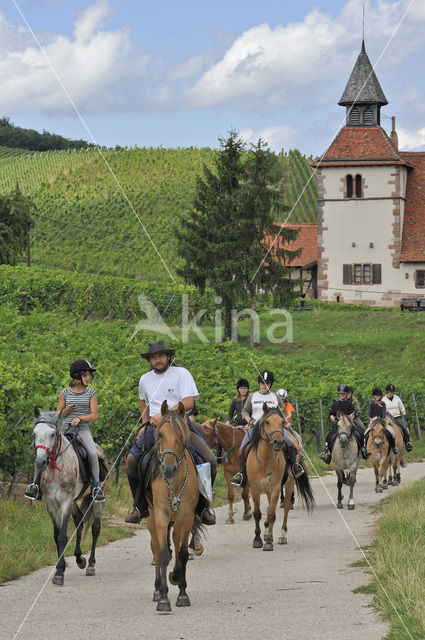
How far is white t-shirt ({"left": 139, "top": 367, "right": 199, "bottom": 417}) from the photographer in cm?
1016

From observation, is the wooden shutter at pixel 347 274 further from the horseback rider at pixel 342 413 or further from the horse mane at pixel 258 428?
the horse mane at pixel 258 428

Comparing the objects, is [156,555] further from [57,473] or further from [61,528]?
Answer: [57,473]

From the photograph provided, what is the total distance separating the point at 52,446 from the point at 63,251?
82797 millimetres

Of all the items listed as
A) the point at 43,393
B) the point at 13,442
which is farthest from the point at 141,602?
the point at 43,393

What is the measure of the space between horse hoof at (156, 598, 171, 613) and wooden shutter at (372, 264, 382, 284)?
182 feet

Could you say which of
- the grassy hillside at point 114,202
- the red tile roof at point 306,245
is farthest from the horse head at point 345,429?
the grassy hillside at point 114,202

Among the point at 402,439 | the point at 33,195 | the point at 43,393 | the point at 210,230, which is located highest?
the point at 33,195

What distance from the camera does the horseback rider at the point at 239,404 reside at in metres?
16.4

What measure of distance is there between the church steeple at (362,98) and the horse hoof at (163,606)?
198 feet

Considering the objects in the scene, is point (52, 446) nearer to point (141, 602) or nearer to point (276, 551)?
point (141, 602)

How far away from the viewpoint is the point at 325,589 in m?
9.80

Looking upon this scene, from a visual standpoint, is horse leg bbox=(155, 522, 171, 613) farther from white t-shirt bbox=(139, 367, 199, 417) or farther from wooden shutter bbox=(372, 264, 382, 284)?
wooden shutter bbox=(372, 264, 382, 284)

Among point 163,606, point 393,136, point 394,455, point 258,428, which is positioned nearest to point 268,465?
point 258,428

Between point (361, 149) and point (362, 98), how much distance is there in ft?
15.8
